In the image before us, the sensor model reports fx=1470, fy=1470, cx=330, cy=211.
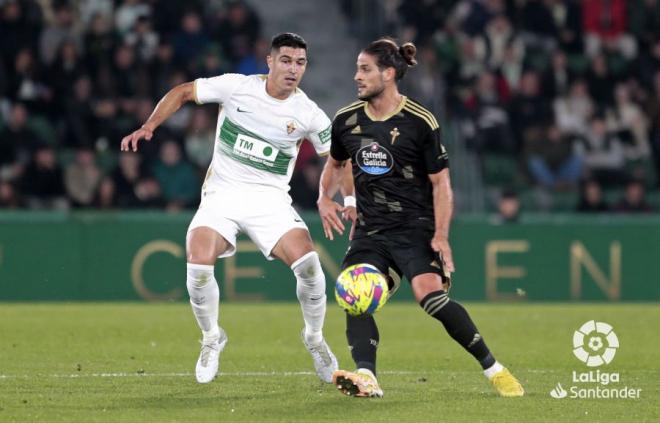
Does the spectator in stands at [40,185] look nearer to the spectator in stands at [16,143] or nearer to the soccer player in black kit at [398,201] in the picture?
the spectator in stands at [16,143]

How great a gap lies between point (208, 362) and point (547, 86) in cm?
1298

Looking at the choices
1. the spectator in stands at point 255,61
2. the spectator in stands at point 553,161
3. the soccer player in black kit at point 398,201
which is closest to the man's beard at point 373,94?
the soccer player in black kit at point 398,201

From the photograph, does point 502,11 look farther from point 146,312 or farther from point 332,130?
point 332,130

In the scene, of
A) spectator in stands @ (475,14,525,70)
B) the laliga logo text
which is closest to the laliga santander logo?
the laliga logo text

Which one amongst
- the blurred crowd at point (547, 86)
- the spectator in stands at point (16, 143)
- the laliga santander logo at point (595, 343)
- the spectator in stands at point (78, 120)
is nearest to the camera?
the laliga santander logo at point (595, 343)

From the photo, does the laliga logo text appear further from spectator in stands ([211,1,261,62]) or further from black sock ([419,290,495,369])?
spectator in stands ([211,1,261,62])

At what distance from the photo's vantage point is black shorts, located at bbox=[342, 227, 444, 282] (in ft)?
29.4

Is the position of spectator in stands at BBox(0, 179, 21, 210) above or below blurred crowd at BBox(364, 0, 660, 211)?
below

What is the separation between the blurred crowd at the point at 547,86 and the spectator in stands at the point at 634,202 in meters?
0.04

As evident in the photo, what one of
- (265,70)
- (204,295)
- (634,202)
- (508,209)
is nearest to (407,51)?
(204,295)

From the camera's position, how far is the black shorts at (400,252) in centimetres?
895

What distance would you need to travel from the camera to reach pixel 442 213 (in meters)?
8.85

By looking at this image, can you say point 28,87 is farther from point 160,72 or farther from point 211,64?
point 211,64

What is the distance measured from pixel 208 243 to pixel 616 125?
13014 millimetres
